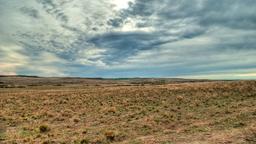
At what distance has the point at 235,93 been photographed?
37.6 m

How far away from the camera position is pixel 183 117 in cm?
2256

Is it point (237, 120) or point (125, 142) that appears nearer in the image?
point (125, 142)

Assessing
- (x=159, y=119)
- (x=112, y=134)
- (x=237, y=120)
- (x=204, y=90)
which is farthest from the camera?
(x=204, y=90)

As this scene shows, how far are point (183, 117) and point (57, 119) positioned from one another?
9991 mm

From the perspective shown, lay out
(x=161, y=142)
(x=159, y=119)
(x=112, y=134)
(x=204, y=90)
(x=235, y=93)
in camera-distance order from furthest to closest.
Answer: (x=204, y=90) → (x=235, y=93) → (x=159, y=119) → (x=112, y=134) → (x=161, y=142)

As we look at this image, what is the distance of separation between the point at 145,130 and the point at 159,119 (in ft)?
11.4

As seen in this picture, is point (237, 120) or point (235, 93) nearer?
point (237, 120)

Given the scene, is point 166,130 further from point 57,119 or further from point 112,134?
point 57,119

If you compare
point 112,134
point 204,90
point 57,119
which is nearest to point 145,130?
point 112,134

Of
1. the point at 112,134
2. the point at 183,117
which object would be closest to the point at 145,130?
the point at 112,134

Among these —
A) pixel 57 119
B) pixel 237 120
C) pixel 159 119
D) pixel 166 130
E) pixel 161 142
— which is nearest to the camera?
pixel 161 142

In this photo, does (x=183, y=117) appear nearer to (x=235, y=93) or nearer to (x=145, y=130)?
(x=145, y=130)

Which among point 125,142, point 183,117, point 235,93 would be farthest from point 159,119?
point 235,93

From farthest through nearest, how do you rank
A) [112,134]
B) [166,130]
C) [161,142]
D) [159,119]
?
[159,119] < [166,130] < [112,134] < [161,142]
